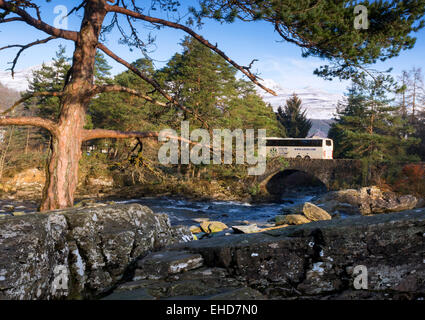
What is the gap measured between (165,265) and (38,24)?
523 centimetres

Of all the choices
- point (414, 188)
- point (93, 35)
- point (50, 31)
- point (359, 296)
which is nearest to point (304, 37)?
point (93, 35)

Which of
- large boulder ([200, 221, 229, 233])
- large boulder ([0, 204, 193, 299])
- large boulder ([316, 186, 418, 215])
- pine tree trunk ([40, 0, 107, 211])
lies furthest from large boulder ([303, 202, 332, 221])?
large boulder ([0, 204, 193, 299])

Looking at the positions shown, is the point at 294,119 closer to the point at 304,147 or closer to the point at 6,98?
the point at 304,147

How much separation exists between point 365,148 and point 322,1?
27770mm

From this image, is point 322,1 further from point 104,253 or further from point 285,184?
point 285,184

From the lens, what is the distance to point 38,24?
5.84m

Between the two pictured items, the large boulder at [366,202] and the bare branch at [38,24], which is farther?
the large boulder at [366,202]

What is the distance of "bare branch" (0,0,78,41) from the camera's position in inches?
209

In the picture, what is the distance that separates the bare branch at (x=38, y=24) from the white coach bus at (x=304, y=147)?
29.6 meters

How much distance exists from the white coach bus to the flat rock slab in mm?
31750

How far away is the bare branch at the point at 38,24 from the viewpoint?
5.30 m

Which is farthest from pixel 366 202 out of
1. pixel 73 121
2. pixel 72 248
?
pixel 72 248

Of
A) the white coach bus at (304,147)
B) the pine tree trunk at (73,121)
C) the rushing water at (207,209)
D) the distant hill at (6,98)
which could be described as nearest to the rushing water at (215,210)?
the rushing water at (207,209)

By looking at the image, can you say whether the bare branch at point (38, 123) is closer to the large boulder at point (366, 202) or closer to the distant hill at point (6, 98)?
the large boulder at point (366, 202)
